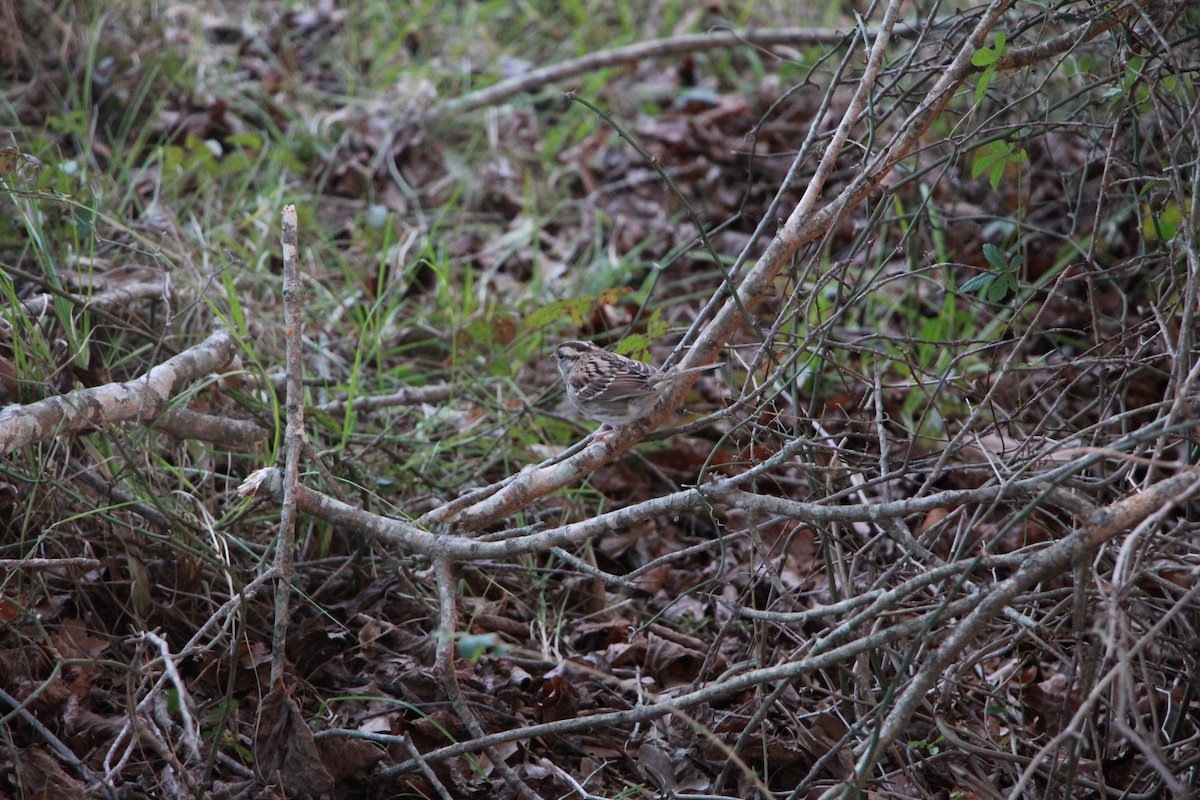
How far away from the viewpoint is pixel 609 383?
399 centimetres

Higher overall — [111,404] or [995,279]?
[995,279]

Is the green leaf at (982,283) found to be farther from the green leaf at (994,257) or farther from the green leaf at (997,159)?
the green leaf at (997,159)

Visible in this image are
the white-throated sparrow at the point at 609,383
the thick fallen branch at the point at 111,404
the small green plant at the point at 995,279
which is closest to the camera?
the thick fallen branch at the point at 111,404

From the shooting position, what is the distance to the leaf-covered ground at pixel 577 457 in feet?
9.82

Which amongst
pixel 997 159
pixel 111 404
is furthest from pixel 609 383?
pixel 111 404

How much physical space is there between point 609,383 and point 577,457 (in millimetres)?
805

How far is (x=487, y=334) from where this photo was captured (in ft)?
17.0

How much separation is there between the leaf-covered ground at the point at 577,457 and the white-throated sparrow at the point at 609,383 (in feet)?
0.70

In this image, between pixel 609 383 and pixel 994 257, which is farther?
pixel 609 383

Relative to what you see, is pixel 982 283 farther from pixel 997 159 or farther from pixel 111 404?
pixel 111 404

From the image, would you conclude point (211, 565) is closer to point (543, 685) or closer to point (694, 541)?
point (543, 685)

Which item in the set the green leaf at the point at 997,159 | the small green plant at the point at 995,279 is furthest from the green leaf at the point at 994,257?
the green leaf at the point at 997,159

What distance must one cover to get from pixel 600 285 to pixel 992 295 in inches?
116

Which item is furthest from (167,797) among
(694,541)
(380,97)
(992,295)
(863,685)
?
(380,97)
